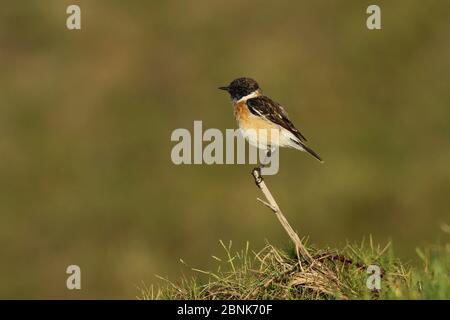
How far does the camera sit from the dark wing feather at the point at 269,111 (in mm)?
10719

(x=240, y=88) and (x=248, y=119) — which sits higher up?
(x=240, y=88)

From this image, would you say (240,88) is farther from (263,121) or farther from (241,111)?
(263,121)

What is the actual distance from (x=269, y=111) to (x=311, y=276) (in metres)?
3.88

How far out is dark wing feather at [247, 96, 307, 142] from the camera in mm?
10719

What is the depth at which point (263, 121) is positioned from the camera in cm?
1083

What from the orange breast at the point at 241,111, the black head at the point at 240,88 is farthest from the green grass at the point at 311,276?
the orange breast at the point at 241,111

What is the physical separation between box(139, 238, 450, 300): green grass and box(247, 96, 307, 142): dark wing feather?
320 centimetres

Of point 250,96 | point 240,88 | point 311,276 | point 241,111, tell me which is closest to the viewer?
point 311,276

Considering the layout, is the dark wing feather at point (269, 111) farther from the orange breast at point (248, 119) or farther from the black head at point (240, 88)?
the black head at point (240, 88)

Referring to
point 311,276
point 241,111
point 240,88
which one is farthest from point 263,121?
point 311,276

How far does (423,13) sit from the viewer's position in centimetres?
2822

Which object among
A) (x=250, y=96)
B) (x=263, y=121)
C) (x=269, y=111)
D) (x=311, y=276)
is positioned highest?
(x=250, y=96)
